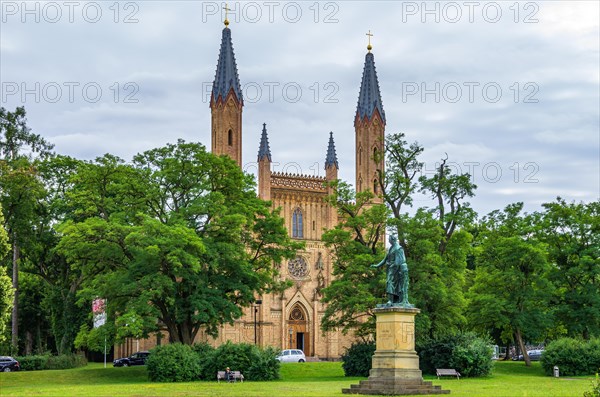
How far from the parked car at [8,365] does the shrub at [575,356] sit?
91.1 ft

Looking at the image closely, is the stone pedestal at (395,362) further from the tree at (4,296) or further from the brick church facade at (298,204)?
the brick church facade at (298,204)

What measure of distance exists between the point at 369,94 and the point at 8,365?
3975cm

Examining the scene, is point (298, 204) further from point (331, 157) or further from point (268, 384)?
point (268, 384)

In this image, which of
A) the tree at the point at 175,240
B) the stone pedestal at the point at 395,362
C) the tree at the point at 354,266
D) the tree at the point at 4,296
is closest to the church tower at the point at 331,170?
the tree at the point at 354,266

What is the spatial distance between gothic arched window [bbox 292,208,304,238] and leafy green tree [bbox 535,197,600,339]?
24244 mm

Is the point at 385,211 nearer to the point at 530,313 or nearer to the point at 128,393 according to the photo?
the point at 530,313

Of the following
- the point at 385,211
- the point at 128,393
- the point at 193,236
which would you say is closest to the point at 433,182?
the point at 385,211

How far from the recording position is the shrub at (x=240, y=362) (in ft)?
127

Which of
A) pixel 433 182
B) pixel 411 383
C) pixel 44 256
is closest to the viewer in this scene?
pixel 411 383

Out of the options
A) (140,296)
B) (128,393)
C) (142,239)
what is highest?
(142,239)

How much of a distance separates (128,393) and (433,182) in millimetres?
23799

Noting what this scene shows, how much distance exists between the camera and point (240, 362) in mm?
38938

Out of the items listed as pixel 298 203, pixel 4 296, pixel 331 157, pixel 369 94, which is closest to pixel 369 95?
pixel 369 94

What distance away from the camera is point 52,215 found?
50.9 metres
